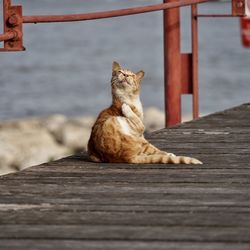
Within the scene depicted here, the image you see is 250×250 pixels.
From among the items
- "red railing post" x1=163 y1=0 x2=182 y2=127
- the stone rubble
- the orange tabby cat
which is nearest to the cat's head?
the orange tabby cat

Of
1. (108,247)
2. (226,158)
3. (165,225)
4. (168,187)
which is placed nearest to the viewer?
(108,247)

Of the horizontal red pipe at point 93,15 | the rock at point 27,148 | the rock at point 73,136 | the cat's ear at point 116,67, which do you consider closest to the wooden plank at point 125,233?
the cat's ear at point 116,67

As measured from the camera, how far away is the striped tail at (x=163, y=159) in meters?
7.02

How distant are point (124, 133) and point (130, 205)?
1.32 meters

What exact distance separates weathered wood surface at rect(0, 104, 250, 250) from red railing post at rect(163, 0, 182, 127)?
165cm

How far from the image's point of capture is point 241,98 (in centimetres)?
2520

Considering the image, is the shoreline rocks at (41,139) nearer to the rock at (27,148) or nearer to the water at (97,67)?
the rock at (27,148)

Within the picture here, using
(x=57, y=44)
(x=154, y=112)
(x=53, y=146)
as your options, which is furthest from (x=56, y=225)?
(x=57, y=44)

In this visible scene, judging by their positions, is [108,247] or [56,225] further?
[56,225]

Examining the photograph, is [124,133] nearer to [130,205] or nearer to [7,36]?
[7,36]

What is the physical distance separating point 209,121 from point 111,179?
299 cm

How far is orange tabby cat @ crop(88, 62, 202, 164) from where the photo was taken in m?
7.01

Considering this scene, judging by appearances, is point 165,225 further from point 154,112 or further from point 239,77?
point 239,77

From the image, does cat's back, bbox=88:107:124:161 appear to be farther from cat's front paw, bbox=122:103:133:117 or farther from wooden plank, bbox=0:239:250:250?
wooden plank, bbox=0:239:250:250
